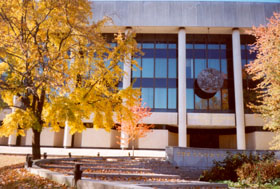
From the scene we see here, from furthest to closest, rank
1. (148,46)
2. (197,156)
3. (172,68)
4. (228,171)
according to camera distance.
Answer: (148,46)
(172,68)
(197,156)
(228,171)

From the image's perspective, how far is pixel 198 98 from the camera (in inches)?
1296

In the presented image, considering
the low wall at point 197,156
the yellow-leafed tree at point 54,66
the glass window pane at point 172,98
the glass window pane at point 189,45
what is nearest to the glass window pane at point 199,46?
the glass window pane at point 189,45

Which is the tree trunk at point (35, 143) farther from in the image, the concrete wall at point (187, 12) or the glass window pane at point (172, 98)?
the concrete wall at point (187, 12)

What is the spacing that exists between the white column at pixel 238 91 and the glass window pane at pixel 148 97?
1070cm

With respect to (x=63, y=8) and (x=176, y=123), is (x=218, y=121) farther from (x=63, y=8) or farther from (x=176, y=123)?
(x=63, y=8)

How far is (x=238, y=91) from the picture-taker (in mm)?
30859

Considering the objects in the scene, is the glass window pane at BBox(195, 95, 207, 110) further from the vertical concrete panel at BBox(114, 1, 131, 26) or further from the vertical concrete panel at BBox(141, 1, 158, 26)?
the vertical concrete panel at BBox(114, 1, 131, 26)

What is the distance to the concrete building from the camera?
102ft

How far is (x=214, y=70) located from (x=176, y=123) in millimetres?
8799

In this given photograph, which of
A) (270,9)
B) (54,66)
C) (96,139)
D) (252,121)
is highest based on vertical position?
(270,9)

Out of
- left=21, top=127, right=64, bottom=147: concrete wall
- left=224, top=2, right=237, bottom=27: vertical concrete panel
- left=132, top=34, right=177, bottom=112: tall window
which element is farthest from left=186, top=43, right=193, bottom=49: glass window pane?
left=21, top=127, right=64, bottom=147: concrete wall

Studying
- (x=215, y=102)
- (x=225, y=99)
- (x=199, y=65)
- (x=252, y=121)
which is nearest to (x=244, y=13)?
(x=199, y=65)

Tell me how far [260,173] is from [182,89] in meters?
20.3

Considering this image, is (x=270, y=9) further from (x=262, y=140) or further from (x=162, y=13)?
(x=262, y=140)
